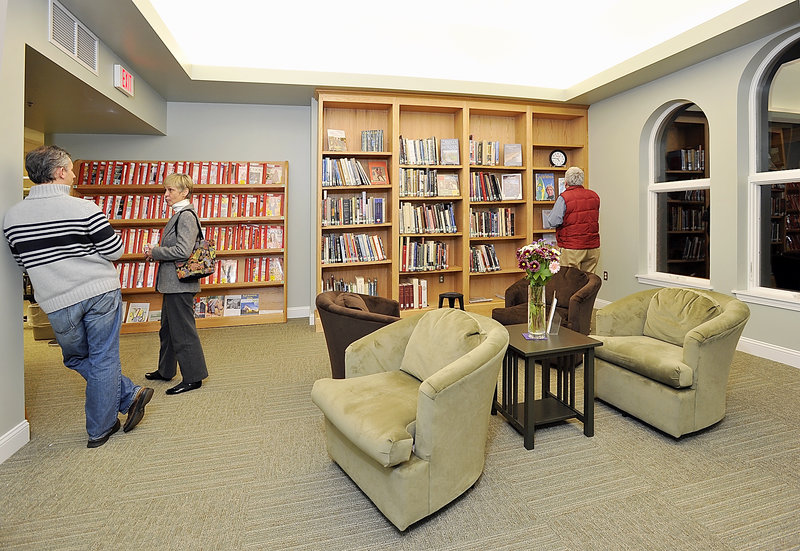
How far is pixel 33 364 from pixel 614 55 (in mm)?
6620

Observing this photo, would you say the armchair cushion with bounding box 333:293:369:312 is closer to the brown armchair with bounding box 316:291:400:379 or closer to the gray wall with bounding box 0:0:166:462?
the brown armchair with bounding box 316:291:400:379

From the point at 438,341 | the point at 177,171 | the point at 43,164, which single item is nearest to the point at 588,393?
the point at 438,341

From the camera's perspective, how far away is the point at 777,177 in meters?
3.93

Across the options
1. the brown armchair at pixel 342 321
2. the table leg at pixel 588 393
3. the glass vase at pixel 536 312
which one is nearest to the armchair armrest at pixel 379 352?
the brown armchair at pixel 342 321

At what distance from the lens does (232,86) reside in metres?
4.79

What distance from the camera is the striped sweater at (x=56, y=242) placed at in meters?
2.30

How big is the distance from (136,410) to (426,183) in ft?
12.4

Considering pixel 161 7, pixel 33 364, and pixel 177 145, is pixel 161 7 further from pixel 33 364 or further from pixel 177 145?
pixel 33 364

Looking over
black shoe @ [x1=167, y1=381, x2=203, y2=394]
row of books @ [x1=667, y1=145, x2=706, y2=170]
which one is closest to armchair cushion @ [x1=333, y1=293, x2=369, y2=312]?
black shoe @ [x1=167, y1=381, x2=203, y2=394]

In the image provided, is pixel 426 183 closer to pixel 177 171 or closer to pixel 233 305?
pixel 233 305

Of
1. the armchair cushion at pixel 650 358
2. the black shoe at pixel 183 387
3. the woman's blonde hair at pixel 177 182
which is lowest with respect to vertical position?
the black shoe at pixel 183 387

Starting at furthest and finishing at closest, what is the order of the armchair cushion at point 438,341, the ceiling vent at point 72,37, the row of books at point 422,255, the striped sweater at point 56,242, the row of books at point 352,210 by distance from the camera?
the row of books at point 422,255, the row of books at point 352,210, the ceiling vent at point 72,37, the striped sweater at point 56,242, the armchair cushion at point 438,341

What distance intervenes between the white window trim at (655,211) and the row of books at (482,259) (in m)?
1.66

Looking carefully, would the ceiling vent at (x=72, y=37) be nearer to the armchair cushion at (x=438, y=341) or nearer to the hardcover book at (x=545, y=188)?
the armchair cushion at (x=438, y=341)
